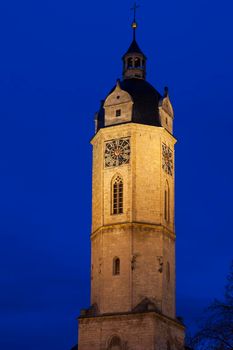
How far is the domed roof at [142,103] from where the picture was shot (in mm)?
63188

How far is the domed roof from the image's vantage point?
63188 millimetres

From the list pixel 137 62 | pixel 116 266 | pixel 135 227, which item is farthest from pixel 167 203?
pixel 137 62

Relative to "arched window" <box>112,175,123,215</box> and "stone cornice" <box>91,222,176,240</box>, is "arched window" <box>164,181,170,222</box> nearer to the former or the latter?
"stone cornice" <box>91,222,176,240</box>

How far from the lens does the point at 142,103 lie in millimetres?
63750

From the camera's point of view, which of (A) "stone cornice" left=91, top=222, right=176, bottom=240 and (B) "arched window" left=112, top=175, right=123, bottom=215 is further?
(B) "arched window" left=112, top=175, right=123, bottom=215

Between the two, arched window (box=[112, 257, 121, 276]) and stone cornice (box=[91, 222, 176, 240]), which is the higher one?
stone cornice (box=[91, 222, 176, 240])

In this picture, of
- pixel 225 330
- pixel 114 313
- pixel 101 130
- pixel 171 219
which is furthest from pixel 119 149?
pixel 225 330

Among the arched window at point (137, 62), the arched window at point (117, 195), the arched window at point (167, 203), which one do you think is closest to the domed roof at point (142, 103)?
the arched window at point (137, 62)

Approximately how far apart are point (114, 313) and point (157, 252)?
5.18m

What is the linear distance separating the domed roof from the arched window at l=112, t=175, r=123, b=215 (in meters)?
4.41

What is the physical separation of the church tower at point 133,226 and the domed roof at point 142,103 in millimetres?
73

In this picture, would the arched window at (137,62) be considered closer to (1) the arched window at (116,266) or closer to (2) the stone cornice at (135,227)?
(2) the stone cornice at (135,227)

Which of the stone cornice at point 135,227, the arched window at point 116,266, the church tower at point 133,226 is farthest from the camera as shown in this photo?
the stone cornice at point 135,227

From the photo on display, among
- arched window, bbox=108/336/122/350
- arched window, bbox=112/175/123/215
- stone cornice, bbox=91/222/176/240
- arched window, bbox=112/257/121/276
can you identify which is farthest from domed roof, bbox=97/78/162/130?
arched window, bbox=108/336/122/350
